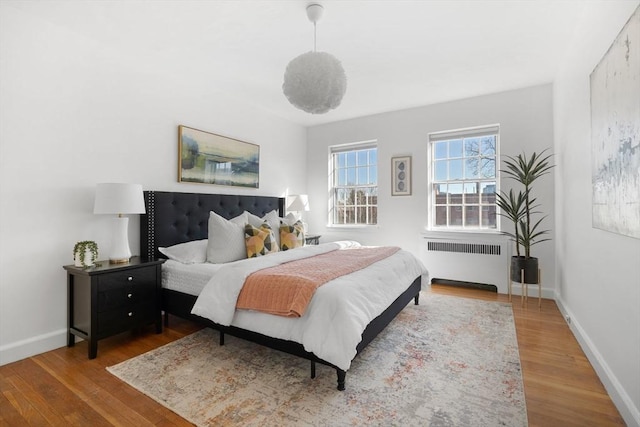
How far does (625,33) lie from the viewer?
5.19 feet

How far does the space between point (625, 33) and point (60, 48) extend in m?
3.83

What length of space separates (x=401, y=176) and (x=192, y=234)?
3052 mm

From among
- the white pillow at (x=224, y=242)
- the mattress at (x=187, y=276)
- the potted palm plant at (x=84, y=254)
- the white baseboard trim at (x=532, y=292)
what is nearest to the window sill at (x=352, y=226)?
the white baseboard trim at (x=532, y=292)

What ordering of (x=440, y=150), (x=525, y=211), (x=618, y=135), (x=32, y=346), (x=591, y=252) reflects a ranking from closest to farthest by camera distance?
(x=618, y=135) → (x=591, y=252) → (x=32, y=346) → (x=525, y=211) → (x=440, y=150)

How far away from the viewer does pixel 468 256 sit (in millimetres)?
4230

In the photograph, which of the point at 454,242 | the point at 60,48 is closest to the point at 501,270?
the point at 454,242

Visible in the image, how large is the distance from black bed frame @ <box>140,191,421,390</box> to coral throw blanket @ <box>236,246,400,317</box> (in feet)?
0.81

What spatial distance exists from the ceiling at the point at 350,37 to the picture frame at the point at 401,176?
1.16 m

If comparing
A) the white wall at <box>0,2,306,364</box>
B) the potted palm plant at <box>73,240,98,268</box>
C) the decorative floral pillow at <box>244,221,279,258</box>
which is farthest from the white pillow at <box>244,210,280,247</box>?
the potted palm plant at <box>73,240,98,268</box>

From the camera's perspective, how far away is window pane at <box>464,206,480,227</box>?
4371mm

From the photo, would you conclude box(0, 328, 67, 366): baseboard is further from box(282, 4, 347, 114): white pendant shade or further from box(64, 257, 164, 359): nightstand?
box(282, 4, 347, 114): white pendant shade

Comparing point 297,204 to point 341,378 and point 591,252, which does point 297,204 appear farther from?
point 591,252

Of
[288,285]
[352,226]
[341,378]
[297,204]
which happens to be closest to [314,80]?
[288,285]

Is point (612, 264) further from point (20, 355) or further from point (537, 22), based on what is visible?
point (20, 355)
